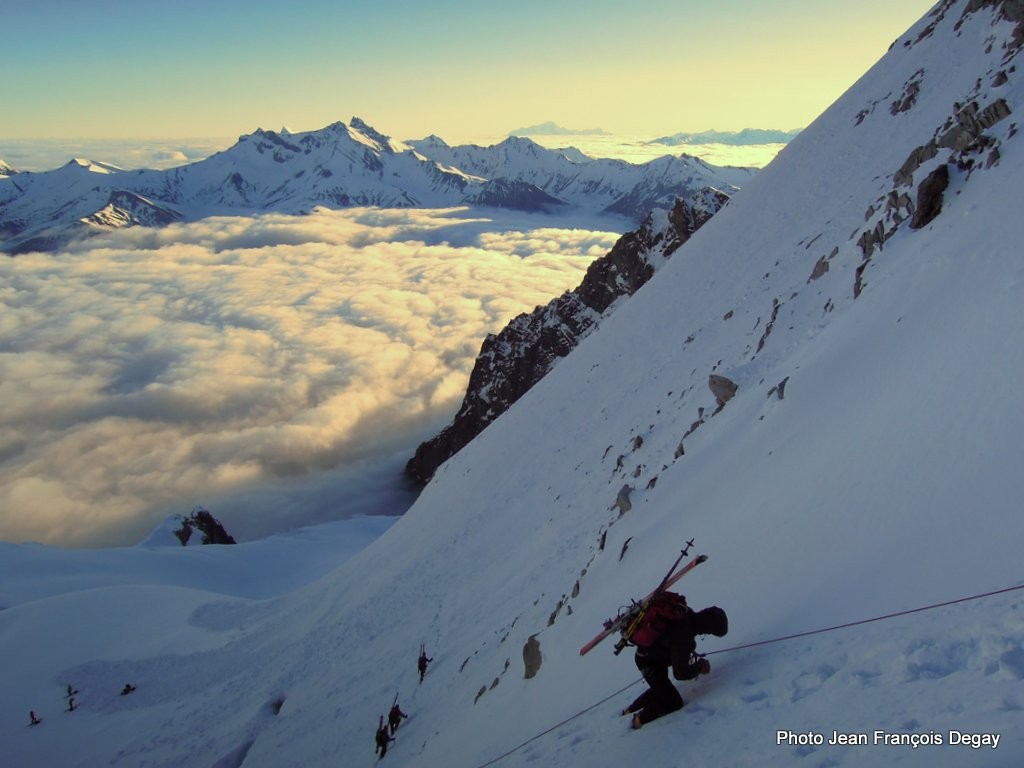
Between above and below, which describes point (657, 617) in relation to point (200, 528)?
above

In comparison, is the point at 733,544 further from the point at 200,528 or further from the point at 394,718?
the point at 200,528

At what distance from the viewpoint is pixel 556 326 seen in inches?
4998

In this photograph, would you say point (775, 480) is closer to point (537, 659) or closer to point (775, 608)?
point (775, 608)

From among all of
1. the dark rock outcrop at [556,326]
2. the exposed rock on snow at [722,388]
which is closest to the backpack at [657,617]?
the exposed rock on snow at [722,388]

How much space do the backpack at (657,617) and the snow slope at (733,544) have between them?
878 millimetres

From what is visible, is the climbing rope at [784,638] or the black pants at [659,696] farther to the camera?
the black pants at [659,696]

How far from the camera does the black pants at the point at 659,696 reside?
7.25 metres

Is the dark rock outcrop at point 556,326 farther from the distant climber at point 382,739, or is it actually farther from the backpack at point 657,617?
the backpack at point 657,617

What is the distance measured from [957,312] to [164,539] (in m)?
78.6

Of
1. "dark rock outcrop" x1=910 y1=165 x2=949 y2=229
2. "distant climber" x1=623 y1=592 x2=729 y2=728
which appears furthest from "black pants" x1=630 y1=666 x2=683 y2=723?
"dark rock outcrop" x1=910 y1=165 x2=949 y2=229

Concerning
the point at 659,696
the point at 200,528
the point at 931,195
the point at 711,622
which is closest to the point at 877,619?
the point at 711,622

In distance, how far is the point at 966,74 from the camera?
98.6 feet

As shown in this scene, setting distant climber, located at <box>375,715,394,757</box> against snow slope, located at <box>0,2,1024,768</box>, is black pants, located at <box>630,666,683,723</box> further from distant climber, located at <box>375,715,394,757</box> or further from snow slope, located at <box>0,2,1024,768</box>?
distant climber, located at <box>375,715,394,757</box>

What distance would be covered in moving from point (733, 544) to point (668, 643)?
132 inches
